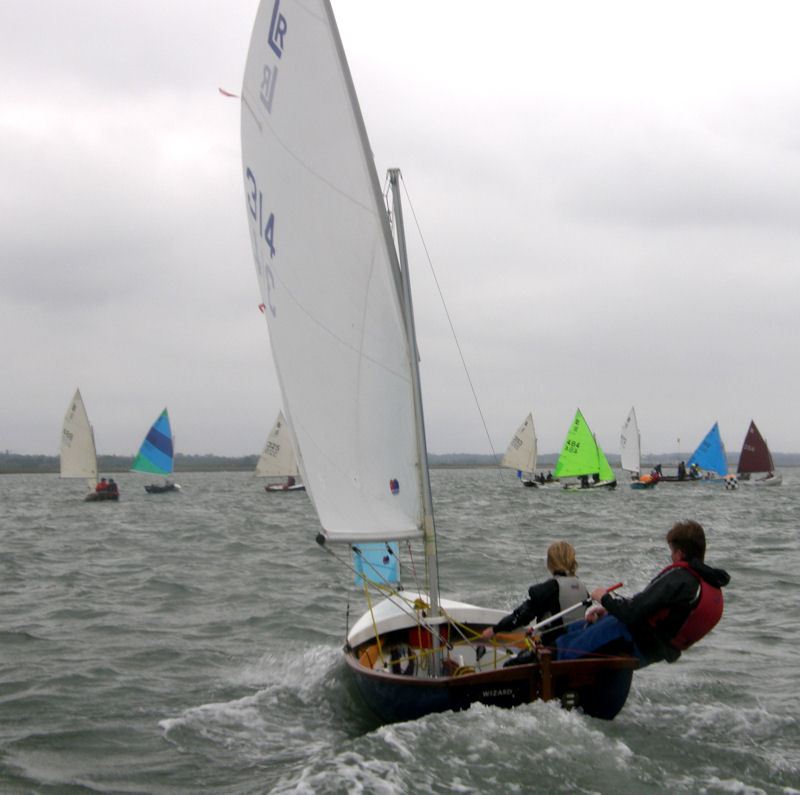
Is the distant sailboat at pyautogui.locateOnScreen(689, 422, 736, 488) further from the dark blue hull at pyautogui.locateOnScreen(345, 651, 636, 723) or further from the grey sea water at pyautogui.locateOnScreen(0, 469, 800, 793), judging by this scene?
the dark blue hull at pyautogui.locateOnScreen(345, 651, 636, 723)

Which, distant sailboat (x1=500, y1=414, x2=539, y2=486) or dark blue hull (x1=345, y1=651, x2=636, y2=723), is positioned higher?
distant sailboat (x1=500, y1=414, x2=539, y2=486)

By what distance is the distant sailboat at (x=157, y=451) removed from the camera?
152ft

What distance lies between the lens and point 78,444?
4234 centimetres

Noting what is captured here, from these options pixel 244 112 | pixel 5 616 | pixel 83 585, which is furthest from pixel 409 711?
pixel 83 585

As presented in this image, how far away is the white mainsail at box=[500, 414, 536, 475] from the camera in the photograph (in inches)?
2106

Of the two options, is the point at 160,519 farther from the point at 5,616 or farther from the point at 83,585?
the point at 5,616

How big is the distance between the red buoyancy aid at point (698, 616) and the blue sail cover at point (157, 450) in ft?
141

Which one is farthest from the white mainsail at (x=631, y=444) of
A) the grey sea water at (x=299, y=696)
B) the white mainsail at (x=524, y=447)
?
the grey sea water at (x=299, y=696)

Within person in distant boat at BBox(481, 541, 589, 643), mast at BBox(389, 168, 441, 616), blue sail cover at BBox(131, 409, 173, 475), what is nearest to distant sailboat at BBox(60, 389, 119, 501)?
blue sail cover at BBox(131, 409, 173, 475)

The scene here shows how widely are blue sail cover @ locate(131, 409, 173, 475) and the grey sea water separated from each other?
30235 millimetres

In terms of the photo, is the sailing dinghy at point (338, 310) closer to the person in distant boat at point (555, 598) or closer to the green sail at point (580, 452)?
the person in distant boat at point (555, 598)

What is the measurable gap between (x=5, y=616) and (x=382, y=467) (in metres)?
6.49

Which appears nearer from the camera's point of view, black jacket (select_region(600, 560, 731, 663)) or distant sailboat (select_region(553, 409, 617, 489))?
black jacket (select_region(600, 560, 731, 663))

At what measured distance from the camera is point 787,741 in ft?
19.4
